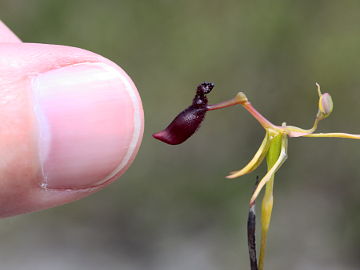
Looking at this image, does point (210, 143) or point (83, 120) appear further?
point (210, 143)

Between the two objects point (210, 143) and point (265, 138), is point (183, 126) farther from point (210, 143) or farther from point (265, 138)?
point (210, 143)

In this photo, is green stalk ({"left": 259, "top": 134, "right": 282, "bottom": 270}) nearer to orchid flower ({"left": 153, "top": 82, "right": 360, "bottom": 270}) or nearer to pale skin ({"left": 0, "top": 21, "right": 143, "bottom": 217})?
orchid flower ({"left": 153, "top": 82, "right": 360, "bottom": 270})

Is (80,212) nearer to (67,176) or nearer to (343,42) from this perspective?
(343,42)

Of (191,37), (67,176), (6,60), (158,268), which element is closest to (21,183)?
(67,176)

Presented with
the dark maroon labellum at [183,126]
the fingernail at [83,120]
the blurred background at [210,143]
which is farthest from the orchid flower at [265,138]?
the blurred background at [210,143]

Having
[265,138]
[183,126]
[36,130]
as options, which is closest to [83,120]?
[36,130]

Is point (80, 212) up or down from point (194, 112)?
down

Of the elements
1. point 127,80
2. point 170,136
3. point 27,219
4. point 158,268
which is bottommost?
point 158,268
